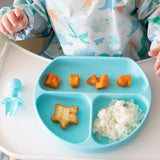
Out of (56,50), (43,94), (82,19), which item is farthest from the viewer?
(56,50)

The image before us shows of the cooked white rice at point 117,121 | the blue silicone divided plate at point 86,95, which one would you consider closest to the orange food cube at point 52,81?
the blue silicone divided plate at point 86,95

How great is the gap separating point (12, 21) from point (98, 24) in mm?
252

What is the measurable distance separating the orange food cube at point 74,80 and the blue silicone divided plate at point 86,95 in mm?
13

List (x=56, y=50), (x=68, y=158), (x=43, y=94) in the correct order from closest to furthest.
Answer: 1. (x=68, y=158)
2. (x=43, y=94)
3. (x=56, y=50)

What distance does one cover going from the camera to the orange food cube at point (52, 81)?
71 cm

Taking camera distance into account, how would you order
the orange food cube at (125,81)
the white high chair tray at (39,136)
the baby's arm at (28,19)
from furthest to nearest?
1. the baby's arm at (28,19)
2. the orange food cube at (125,81)
3. the white high chair tray at (39,136)

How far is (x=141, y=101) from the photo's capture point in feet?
2.19

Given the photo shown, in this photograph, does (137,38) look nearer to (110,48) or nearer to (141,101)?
(110,48)

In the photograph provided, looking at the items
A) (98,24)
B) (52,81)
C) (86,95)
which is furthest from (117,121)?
(98,24)

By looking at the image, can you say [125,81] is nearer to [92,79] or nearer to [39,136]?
[92,79]

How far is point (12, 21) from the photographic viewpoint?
30.3 inches

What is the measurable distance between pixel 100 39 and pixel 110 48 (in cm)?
5

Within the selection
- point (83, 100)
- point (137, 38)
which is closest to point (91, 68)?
point (83, 100)

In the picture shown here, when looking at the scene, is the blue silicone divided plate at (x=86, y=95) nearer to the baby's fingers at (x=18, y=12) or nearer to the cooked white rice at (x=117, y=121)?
the cooked white rice at (x=117, y=121)
